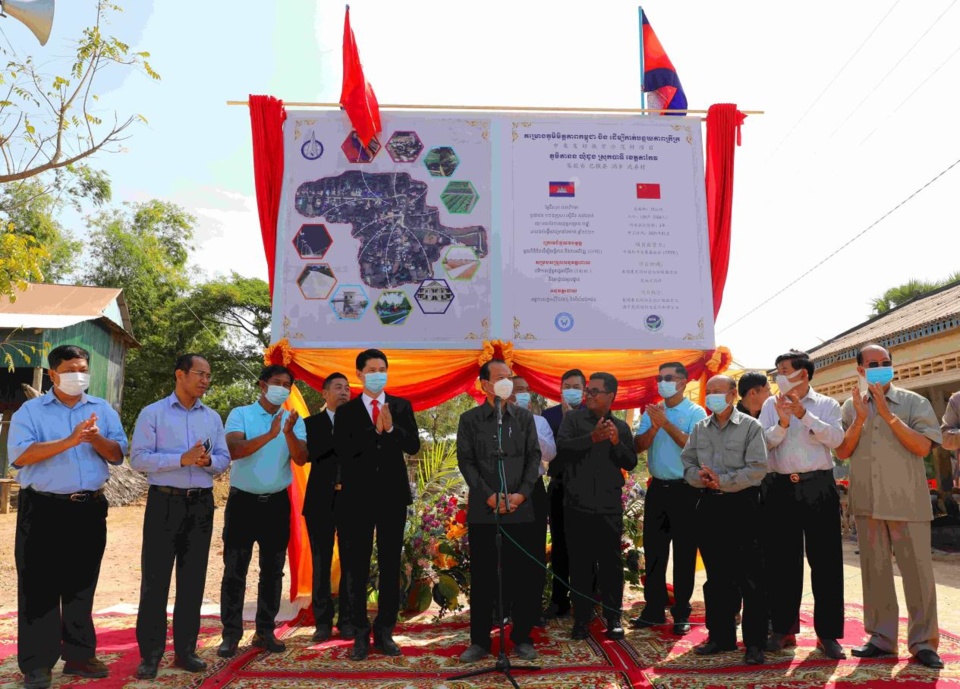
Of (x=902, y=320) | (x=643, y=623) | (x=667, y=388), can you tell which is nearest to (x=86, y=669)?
(x=643, y=623)

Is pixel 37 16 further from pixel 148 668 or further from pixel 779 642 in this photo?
pixel 779 642

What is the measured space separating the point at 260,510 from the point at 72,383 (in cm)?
126

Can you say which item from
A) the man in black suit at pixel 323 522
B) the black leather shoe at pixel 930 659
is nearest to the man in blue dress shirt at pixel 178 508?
the man in black suit at pixel 323 522

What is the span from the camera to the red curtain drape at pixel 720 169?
261 inches

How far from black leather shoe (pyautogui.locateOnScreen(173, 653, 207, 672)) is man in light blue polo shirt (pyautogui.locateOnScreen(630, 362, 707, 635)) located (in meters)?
2.71

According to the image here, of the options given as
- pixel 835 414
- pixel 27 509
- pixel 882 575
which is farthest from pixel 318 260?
pixel 882 575

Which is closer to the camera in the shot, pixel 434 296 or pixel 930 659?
pixel 930 659

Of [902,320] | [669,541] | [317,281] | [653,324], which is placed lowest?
[669,541]

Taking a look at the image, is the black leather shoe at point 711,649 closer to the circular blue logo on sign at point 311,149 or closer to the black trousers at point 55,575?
the black trousers at point 55,575

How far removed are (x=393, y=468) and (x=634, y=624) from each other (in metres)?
2.01

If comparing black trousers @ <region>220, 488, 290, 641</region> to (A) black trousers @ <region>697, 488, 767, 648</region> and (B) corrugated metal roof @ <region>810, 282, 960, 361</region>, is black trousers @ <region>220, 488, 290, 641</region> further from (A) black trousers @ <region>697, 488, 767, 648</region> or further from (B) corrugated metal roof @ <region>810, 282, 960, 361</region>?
(B) corrugated metal roof @ <region>810, 282, 960, 361</region>

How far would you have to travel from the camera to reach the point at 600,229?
251 inches

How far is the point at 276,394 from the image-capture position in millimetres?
4625

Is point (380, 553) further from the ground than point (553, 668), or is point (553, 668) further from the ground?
point (380, 553)
